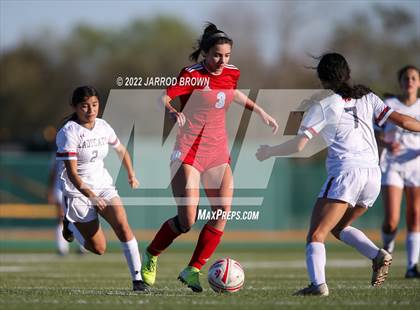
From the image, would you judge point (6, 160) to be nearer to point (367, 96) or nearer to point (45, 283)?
point (45, 283)

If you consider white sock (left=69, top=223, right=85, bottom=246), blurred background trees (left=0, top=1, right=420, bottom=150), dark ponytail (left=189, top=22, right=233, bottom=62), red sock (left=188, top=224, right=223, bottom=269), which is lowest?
red sock (left=188, top=224, right=223, bottom=269)

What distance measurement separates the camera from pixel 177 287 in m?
9.37

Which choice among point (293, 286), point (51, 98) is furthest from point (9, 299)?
point (51, 98)

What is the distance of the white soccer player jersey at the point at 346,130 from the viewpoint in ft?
25.4

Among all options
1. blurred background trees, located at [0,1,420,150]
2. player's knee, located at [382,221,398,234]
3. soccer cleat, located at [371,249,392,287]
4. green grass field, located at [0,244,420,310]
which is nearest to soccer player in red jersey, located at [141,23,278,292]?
green grass field, located at [0,244,420,310]

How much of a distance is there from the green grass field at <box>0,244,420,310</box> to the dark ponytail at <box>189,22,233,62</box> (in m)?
2.32

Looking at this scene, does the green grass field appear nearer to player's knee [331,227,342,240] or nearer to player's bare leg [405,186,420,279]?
player's bare leg [405,186,420,279]

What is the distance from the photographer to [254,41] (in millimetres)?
41906

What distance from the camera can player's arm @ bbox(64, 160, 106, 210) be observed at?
8.60 meters

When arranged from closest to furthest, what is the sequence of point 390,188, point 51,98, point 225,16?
point 390,188 < point 225,16 < point 51,98

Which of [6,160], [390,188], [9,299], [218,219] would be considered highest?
[6,160]

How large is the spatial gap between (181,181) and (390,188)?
3703 millimetres

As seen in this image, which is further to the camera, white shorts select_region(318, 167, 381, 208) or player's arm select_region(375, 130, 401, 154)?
player's arm select_region(375, 130, 401, 154)

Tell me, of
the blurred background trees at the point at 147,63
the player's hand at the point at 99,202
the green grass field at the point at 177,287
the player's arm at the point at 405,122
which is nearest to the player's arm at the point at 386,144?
the green grass field at the point at 177,287
